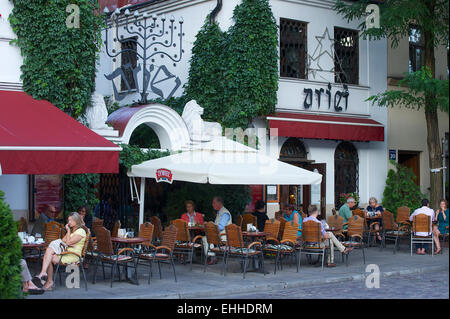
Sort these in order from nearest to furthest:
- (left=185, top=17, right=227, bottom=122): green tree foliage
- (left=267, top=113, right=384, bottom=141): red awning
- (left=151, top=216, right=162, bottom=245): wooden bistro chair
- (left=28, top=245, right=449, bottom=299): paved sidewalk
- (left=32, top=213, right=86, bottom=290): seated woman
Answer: (left=28, top=245, right=449, bottom=299): paved sidewalk
(left=32, top=213, right=86, bottom=290): seated woman
(left=151, top=216, right=162, bottom=245): wooden bistro chair
(left=267, top=113, right=384, bottom=141): red awning
(left=185, top=17, right=227, bottom=122): green tree foliage

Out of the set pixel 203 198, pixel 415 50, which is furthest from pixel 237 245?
pixel 415 50

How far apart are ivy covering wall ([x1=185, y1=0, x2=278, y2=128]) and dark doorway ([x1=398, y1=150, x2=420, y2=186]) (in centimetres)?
672

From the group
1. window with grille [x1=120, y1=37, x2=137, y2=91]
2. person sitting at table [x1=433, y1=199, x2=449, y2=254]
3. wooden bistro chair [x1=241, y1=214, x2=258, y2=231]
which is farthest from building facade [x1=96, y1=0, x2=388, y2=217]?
wooden bistro chair [x1=241, y1=214, x2=258, y2=231]

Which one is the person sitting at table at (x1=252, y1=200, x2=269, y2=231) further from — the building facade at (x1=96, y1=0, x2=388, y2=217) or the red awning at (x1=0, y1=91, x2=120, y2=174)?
the red awning at (x1=0, y1=91, x2=120, y2=174)

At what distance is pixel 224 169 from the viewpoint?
13.2 meters

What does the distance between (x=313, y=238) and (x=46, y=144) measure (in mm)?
5542

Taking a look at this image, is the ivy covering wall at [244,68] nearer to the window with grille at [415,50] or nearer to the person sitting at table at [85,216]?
the person sitting at table at [85,216]

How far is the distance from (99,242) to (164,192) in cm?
571

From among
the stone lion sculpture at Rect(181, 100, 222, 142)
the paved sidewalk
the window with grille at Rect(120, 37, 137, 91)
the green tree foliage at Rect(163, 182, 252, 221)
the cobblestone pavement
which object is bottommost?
the cobblestone pavement

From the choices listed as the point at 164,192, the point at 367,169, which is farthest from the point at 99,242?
the point at 367,169

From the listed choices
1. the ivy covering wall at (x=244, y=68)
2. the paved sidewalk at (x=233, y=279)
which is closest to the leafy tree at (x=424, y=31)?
the ivy covering wall at (x=244, y=68)

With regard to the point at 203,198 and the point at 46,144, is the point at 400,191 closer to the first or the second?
the point at 203,198

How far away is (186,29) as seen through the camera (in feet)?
66.7

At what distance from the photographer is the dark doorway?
75.3ft
